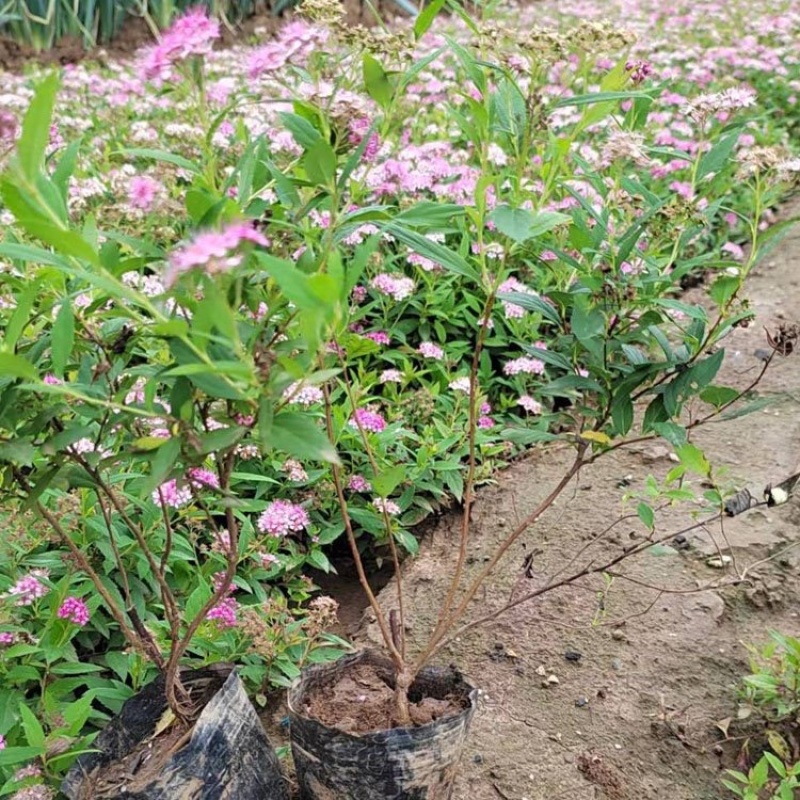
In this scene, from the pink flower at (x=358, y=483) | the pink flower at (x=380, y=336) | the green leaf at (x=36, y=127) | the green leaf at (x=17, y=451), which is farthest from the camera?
the pink flower at (x=380, y=336)

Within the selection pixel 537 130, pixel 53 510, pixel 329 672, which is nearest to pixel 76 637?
pixel 53 510

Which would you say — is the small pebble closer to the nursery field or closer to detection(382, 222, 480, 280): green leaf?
the nursery field

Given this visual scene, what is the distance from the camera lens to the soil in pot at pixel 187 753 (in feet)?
4.54

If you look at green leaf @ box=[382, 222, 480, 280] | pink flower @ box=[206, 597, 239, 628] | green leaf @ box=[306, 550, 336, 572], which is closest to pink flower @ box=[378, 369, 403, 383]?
green leaf @ box=[306, 550, 336, 572]

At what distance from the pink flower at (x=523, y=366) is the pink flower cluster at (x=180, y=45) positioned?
5.79 feet

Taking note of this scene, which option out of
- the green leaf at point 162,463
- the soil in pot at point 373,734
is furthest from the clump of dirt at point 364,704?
the green leaf at point 162,463

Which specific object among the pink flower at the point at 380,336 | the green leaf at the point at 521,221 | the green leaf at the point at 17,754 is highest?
the green leaf at the point at 521,221

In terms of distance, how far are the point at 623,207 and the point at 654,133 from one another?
2.57 meters

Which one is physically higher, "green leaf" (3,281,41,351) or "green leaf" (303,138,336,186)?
"green leaf" (303,138,336,186)

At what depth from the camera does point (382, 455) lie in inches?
93.7

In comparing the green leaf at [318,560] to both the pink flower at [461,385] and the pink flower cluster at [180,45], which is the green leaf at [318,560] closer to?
the pink flower at [461,385]

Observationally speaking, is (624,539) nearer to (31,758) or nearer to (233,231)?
(31,758)

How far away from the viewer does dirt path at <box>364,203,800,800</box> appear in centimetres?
181

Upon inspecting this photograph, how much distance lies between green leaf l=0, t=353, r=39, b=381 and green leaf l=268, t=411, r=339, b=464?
0.28 metres
